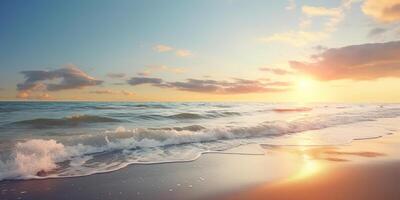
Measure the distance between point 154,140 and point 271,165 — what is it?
18.5 feet

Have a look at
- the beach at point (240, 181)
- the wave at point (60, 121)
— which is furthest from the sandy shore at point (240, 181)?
the wave at point (60, 121)

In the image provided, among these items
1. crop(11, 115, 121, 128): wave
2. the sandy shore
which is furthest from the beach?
crop(11, 115, 121, 128): wave

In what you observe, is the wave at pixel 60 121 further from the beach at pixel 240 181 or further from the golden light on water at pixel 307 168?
the golden light on water at pixel 307 168

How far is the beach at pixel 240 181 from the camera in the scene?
6.48m

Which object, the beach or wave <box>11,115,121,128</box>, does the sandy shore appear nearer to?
the beach

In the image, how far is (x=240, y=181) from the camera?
759 centimetres

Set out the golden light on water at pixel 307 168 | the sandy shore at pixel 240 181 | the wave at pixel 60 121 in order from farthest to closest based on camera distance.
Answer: the wave at pixel 60 121 → the golden light on water at pixel 307 168 → the sandy shore at pixel 240 181

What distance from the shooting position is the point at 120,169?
8.70m

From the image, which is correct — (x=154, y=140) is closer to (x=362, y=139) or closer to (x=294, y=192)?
(x=294, y=192)

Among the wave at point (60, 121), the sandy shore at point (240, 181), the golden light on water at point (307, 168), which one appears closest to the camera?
the sandy shore at point (240, 181)

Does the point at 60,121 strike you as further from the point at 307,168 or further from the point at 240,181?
the point at 307,168

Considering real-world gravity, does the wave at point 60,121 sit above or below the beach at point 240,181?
above

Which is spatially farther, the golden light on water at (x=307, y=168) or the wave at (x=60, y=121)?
the wave at (x=60, y=121)

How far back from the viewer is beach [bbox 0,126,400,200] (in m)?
6.48
